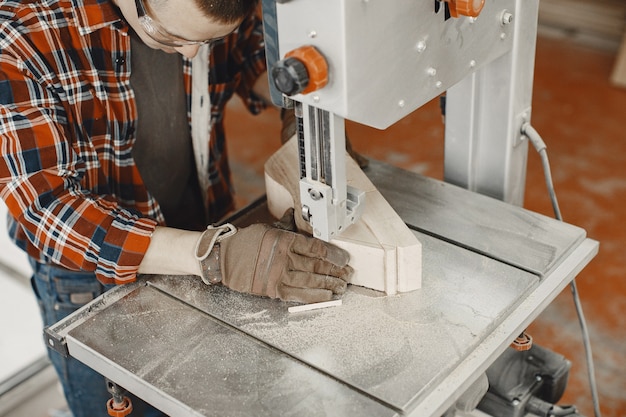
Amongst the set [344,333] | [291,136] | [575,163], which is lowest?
[575,163]

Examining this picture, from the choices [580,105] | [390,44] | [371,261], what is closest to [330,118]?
[390,44]

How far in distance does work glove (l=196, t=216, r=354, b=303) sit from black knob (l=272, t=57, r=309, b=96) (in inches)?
14.6

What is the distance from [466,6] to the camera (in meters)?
1.17

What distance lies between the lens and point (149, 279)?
58.1 inches

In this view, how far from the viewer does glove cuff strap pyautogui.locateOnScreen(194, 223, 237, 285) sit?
139cm

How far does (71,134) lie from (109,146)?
0.36 feet

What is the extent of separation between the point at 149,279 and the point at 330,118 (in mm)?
544

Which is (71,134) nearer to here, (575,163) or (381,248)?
(381,248)

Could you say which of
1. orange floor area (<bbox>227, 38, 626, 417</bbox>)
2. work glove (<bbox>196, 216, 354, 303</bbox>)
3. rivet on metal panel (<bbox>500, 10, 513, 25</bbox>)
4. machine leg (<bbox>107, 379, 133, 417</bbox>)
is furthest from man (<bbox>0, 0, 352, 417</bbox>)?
Result: orange floor area (<bbox>227, 38, 626, 417</bbox>)

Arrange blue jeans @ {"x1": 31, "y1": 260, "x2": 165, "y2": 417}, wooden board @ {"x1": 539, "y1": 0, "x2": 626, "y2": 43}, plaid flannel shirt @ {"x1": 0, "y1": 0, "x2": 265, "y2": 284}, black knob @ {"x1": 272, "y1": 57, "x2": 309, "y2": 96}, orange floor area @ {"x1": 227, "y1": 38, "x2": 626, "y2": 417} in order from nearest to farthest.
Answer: black knob @ {"x1": 272, "y1": 57, "x2": 309, "y2": 96}
plaid flannel shirt @ {"x1": 0, "y1": 0, "x2": 265, "y2": 284}
blue jeans @ {"x1": 31, "y1": 260, "x2": 165, "y2": 417}
orange floor area @ {"x1": 227, "y1": 38, "x2": 626, "y2": 417}
wooden board @ {"x1": 539, "y1": 0, "x2": 626, "y2": 43}

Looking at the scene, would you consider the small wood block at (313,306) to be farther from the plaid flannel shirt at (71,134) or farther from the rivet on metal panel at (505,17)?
the rivet on metal panel at (505,17)

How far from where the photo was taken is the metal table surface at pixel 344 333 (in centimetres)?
119

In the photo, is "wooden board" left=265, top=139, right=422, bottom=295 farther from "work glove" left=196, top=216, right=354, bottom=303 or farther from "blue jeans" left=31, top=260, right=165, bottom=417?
"blue jeans" left=31, top=260, right=165, bottom=417

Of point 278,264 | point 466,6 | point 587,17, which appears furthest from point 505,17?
point 587,17
